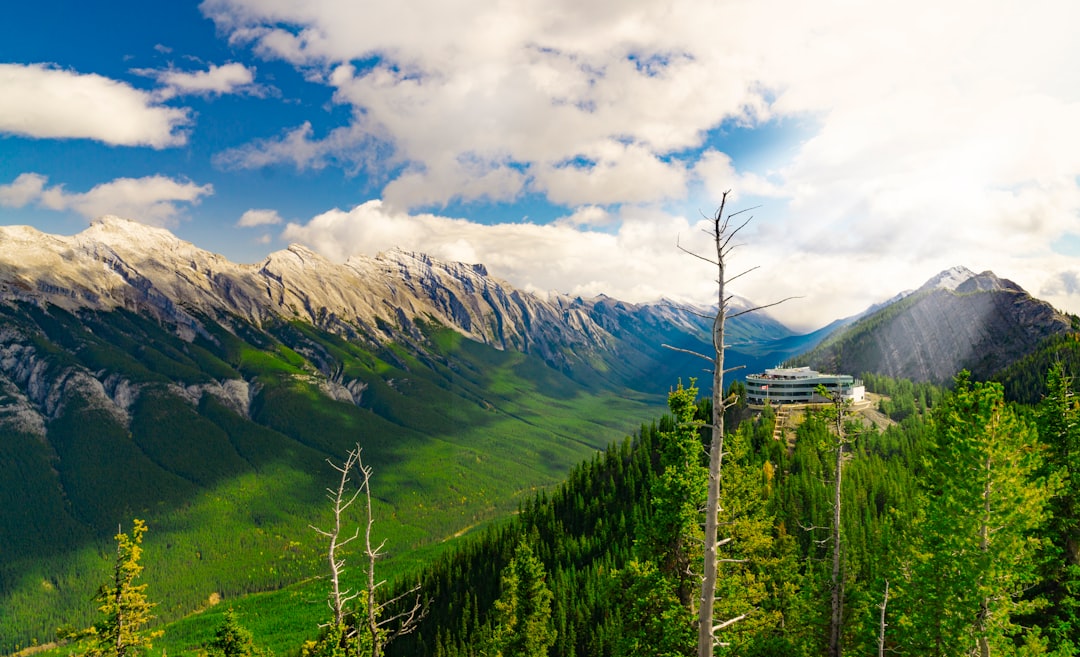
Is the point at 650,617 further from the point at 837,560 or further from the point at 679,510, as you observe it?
the point at 837,560

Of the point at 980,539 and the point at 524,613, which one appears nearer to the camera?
the point at 980,539

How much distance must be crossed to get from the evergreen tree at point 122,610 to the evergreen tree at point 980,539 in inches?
1678

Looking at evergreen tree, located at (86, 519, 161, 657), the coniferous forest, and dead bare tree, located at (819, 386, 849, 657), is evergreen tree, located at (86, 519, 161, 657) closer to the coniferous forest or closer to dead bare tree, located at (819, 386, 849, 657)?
the coniferous forest

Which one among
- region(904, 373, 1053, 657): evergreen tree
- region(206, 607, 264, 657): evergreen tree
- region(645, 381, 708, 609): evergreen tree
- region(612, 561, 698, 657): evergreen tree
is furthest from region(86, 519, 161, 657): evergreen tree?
region(904, 373, 1053, 657): evergreen tree

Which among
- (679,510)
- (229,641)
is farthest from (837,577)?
(229,641)

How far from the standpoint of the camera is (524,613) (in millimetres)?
50281

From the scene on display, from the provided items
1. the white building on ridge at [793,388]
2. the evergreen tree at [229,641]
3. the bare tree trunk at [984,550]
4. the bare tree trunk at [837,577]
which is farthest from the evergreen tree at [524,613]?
the white building on ridge at [793,388]

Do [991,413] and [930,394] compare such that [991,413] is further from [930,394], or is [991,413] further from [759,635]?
[930,394]

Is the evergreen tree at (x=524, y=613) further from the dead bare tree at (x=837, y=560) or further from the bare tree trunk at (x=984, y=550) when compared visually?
the bare tree trunk at (x=984, y=550)

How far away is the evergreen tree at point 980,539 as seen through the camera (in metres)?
23.0

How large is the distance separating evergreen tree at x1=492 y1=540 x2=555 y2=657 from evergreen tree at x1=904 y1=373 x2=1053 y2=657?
3177 centimetres

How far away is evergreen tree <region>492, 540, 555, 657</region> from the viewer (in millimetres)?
49375

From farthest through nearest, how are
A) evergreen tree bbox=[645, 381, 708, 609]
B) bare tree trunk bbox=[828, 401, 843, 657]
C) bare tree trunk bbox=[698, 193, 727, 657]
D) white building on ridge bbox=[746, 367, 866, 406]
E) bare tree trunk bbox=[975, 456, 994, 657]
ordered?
1. white building on ridge bbox=[746, 367, 866, 406]
2. bare tree trunk bbox=[828, 401, 843, 657]
3. evergreen tree bbox=[645, 381, 708, 609]
4. bare tree trunk bbox=[975, 456, 994, 657]
5. bare tree trunk bbox=[698, 193, 727, 657]

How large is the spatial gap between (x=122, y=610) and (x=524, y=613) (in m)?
31.3
